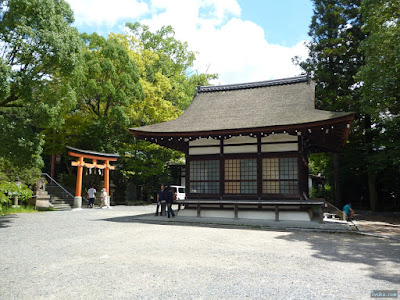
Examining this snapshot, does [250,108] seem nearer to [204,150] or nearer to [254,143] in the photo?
[254,143]

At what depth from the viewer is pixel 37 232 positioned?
10.1 m

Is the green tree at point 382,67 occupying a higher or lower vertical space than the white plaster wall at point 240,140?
higher

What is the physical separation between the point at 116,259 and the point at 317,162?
26444 mm

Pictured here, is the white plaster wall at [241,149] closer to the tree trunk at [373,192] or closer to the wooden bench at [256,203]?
the wooden bench at [256,203]

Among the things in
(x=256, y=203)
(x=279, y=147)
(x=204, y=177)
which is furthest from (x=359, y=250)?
(x=204, y=177)

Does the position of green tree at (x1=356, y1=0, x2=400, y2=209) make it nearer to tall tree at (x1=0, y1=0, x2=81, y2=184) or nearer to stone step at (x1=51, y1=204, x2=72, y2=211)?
tall tree at (x1=0, y1=0, x2=81, y2=184)

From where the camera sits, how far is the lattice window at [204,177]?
15.0 metres

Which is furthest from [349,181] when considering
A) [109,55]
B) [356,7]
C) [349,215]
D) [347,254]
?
[109,55]

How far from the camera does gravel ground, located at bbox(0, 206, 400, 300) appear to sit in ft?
14.9

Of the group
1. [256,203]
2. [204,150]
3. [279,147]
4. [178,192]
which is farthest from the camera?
[178,192]

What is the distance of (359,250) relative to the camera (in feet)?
25.2

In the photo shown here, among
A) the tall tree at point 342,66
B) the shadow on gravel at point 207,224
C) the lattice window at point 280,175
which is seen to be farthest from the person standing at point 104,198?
the tall tree at point 342,66

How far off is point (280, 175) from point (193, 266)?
8.83m

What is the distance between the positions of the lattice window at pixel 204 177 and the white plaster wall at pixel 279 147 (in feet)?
8.29
